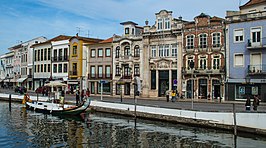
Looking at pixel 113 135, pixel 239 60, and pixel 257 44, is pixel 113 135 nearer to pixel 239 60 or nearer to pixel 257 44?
pixel 239 60

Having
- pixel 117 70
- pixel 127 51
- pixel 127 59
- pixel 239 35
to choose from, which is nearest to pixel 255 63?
pixel 239 35

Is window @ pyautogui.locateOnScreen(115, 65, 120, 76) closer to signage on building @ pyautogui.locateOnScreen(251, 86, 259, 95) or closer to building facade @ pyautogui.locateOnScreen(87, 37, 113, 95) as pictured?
building facade @ pyautogui.locateOnScreen(87, 37, 113, 95)

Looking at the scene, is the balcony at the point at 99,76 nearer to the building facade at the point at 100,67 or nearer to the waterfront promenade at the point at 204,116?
the building facade at the point at 100,67

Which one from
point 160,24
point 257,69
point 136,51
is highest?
point 160,24

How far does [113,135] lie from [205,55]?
83.9 ft

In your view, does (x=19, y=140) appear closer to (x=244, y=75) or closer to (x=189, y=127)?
(x=189, y=127)

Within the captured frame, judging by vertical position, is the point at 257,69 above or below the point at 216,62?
below

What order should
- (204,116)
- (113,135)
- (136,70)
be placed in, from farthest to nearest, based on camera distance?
1. (136,70)
2. (204,116)
3. (113,135)

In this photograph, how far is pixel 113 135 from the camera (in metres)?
22.6

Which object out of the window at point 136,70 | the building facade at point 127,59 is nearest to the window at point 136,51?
the building facade at point 127,59

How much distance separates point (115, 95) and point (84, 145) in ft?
114

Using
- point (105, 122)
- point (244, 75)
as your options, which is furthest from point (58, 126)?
point (244, 75)

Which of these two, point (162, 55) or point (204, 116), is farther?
point (162, 55)

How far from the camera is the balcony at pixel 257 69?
39312mm
